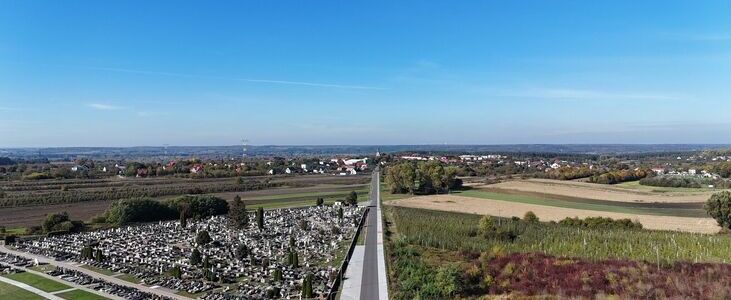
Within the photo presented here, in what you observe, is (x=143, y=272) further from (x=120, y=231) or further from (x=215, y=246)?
(x=120, y=231)

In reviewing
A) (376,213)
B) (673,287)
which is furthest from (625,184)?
(673,287)

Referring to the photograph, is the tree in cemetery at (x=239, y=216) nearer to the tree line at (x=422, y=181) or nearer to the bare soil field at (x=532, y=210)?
the bare soil field at (x=532, y=210)

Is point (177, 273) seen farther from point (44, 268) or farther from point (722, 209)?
point (722, 209)

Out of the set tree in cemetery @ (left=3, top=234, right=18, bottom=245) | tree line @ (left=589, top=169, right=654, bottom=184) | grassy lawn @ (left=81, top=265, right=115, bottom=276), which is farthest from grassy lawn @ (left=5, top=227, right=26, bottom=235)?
tree line @ (left=589, top=169, right=654, bottom=184)

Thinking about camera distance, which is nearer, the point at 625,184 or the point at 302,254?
the point at 302,254

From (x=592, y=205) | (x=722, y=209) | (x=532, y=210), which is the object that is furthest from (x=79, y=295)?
(x=592, y=205)

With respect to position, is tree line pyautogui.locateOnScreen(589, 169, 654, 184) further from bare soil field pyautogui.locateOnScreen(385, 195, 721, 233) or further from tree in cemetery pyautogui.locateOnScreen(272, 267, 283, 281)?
tree in cemetery pyautogui.locateOnScreen(272, 267, 283, 281)
